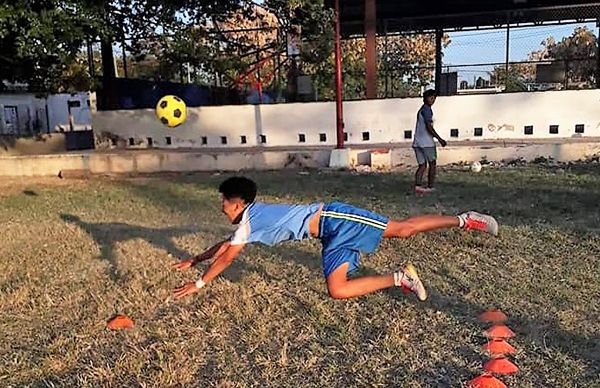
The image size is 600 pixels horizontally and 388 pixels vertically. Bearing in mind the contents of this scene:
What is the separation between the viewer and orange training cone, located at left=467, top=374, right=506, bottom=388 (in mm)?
3145

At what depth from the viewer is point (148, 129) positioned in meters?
17.4

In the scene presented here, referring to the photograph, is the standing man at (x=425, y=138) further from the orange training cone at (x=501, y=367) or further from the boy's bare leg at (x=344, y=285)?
the orange training cone at (x=501, y=367)

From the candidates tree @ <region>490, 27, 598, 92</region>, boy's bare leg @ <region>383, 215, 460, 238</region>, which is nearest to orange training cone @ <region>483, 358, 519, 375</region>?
boy's bare leg @ <region>383, 215, 460, 238</region>

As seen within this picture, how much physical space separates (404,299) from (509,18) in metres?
17.9

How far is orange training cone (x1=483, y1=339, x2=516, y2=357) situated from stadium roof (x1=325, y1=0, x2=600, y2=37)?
1612 cm

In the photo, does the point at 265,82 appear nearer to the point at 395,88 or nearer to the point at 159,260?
the point at 395,88

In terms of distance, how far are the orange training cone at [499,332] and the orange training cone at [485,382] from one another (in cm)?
57

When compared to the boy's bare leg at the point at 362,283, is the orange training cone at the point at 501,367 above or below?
below

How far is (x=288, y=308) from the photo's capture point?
451 centimetres

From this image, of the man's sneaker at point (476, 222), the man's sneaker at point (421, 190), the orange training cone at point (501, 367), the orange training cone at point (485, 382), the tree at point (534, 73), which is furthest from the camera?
the tree at point (534, 73)

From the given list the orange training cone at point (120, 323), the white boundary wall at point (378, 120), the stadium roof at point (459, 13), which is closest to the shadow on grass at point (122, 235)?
the orange training cone at point (120, 323)

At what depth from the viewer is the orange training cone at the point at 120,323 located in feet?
14.0

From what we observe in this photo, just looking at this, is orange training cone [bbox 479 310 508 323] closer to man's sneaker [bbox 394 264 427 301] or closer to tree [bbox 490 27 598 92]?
man's sneaker [bbox 394 264 427 301]

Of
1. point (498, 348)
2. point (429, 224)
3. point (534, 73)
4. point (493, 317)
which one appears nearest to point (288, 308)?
point (429, 224)
